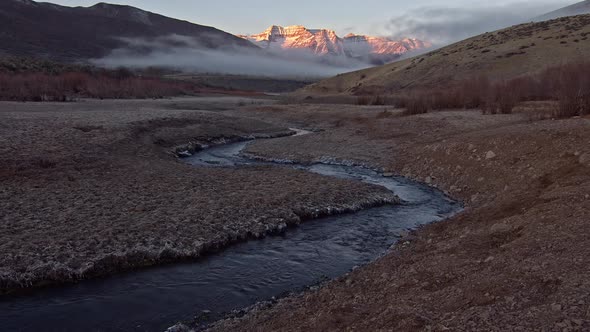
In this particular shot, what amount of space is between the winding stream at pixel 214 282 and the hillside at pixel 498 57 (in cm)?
5640

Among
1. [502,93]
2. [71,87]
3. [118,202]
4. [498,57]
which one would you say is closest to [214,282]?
[118,202]

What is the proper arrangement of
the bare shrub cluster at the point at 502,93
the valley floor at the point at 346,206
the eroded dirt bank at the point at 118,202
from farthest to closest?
the bare shrub cluster at the point at 502,93, the eroded dirt bank at the point at 118,202, the valley floor at the point at 346,206

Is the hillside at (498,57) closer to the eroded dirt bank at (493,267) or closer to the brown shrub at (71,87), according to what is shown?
the brown shrub at (71,87)

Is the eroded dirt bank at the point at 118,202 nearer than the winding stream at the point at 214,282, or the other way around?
the winding stream at the point at 214,282

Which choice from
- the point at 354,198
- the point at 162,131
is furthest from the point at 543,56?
the point at 354,198

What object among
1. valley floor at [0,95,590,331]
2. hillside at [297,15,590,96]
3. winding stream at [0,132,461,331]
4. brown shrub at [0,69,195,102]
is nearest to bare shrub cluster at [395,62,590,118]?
valley floor at [0,95,590,331]

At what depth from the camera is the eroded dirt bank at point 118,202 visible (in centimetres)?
1288

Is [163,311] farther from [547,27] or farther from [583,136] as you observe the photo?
[547,27]

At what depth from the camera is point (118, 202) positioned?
56.2 ft

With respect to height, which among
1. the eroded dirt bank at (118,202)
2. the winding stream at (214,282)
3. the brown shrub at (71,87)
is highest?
the brown shrub at (71,87)

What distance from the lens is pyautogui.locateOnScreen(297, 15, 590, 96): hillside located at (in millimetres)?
73125

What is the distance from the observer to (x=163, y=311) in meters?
10.7

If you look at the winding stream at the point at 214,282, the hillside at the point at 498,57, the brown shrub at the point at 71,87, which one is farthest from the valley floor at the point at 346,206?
the hillside at the point at 498,57

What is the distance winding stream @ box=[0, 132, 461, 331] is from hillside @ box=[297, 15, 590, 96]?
5640 cm
